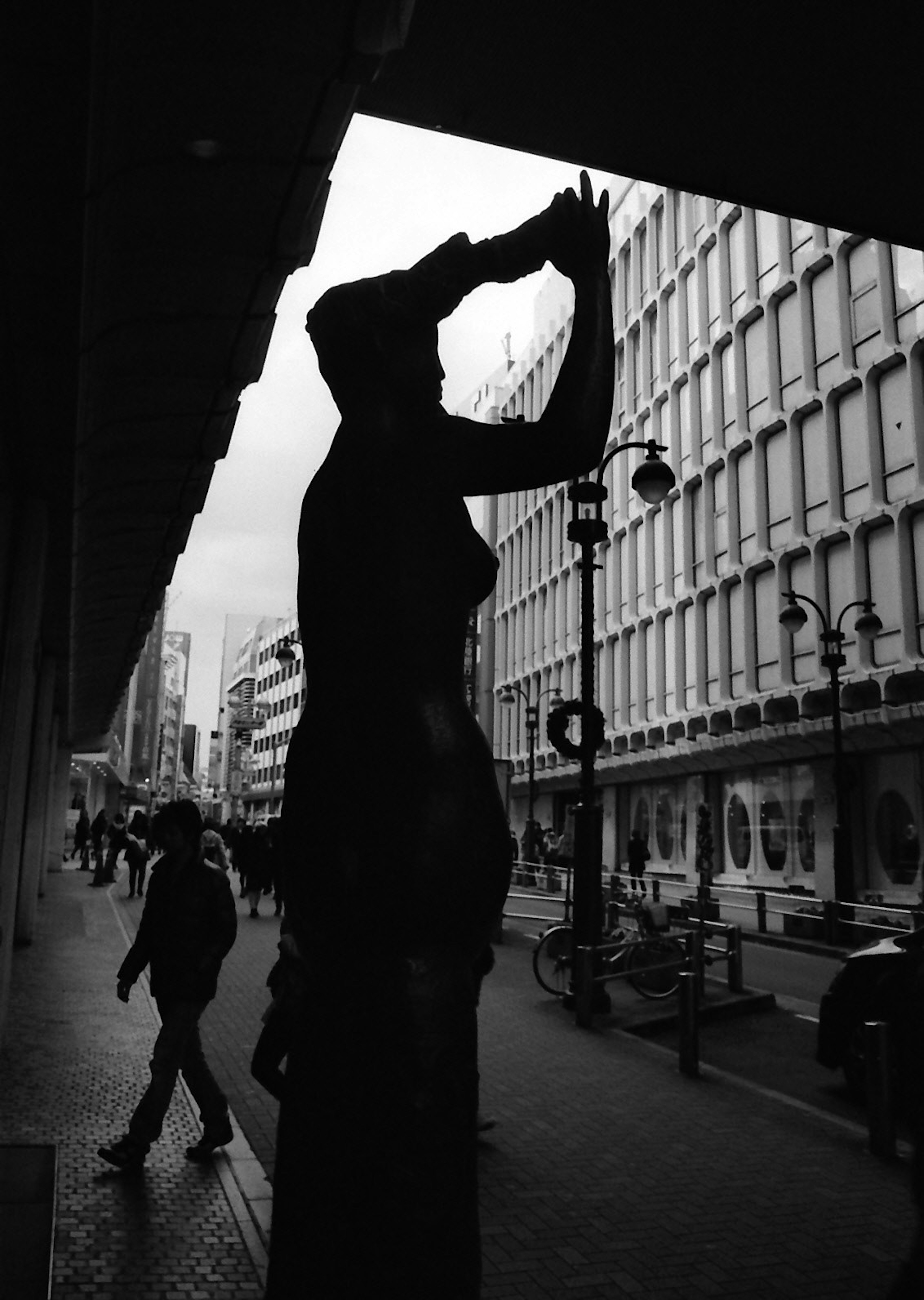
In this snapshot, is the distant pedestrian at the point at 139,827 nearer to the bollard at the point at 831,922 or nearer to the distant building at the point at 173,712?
the bollard at the point at 831,922

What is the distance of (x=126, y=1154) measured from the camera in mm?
6031

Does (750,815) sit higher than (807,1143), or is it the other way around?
(750,815)

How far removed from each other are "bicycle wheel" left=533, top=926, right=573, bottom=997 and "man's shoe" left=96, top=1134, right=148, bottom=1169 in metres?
7.55

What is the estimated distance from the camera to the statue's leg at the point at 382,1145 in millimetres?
1882

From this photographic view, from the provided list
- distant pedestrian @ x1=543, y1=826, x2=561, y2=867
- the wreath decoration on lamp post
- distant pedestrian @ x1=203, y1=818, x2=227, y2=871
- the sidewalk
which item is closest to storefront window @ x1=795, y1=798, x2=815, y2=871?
distant pedestrian @ x1=543, y1=826, x2=561, y2=867

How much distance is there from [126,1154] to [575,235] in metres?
5.68

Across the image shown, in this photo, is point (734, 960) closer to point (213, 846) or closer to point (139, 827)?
point (213, 846)

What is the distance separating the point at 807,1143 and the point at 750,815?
28.7 meters

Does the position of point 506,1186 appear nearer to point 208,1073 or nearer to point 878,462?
point 208,1073

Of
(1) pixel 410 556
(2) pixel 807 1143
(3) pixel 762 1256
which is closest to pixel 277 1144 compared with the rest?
(1) pixel 410 556

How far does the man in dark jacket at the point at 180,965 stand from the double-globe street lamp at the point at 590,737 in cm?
619

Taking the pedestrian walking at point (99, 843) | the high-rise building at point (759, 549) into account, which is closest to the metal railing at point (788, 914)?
the high-rise building at point (759, 549)

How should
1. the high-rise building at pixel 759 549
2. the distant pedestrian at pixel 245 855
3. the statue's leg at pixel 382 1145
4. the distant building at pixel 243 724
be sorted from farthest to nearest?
the distant building at pixel 243 724
the high-rise building at pixel 759 549
the distant pedestrian at pixel 245 855
the statue's leg at pixel 382 1145

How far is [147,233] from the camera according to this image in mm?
4918
